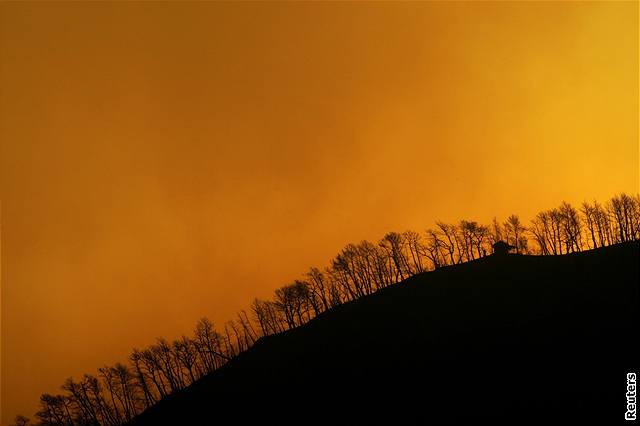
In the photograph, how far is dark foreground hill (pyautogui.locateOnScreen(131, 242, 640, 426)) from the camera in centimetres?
5316

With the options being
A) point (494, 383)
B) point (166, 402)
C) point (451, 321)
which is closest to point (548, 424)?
point (494, 383)

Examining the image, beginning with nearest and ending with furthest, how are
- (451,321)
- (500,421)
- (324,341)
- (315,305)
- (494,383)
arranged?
(500,421) < (494,383) < (451,321) < (324,341) < (315,305)

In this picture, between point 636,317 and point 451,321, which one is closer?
point 636,317

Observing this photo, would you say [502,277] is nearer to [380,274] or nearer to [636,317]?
[636,317]

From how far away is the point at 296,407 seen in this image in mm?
71000

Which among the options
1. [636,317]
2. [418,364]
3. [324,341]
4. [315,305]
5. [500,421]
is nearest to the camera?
[500,421]

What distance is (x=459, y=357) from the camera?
68.2 m

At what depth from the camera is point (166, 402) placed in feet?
340

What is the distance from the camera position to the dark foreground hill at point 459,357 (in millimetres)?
53156

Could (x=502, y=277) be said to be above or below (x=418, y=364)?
above

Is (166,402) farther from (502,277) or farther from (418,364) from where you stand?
(502,277)

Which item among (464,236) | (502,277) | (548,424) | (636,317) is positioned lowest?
(548,424)

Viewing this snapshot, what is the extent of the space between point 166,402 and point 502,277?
81.4 m

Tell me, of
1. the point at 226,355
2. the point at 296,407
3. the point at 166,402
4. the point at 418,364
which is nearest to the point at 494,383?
the point at 418,364
